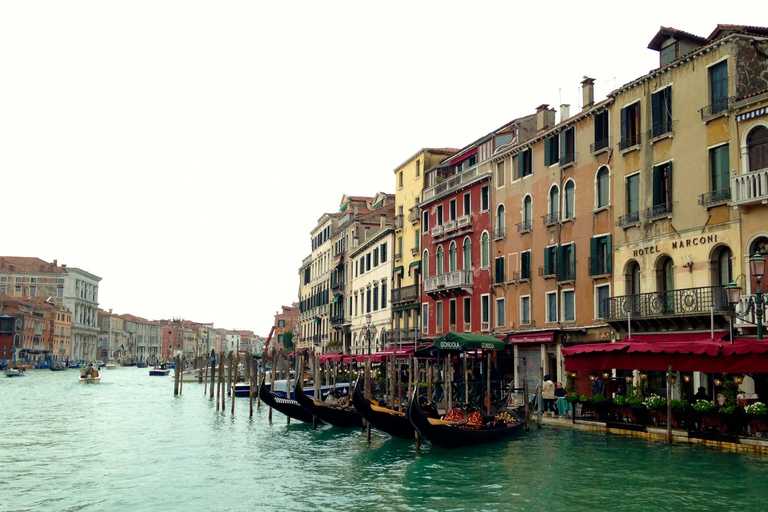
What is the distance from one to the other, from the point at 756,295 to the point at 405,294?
23450mm

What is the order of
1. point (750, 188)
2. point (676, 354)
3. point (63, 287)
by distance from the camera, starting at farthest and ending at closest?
point (63, 287) < point (750, 188) < point (676, 354)

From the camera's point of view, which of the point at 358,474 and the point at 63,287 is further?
the point at 63,287

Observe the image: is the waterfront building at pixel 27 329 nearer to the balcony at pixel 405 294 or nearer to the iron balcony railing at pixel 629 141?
the balcony at pixel 405 294

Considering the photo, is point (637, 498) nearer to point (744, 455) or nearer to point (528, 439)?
point (744, 455)

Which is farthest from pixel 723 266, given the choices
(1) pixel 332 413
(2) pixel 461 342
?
(1) pixel 332 413

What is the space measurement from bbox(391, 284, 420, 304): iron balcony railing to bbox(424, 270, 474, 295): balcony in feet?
6.20

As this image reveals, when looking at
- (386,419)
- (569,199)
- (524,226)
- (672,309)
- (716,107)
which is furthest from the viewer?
(524,226)

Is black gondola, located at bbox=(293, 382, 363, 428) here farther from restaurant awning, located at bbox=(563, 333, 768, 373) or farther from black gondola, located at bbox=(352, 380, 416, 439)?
restaurant awning, located at bbox=(563, 333, 768, 373)

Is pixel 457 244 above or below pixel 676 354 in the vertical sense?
above

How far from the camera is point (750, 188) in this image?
18.8m

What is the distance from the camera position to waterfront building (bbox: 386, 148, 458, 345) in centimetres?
3831

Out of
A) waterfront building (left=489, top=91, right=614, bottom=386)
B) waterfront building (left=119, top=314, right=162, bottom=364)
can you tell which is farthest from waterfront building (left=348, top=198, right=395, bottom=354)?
waterfront building (left=119, top=314, right=162, bottom=364)

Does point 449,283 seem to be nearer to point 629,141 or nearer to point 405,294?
point 405,294

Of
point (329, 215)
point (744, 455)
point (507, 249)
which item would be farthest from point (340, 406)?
point (329, 215)
